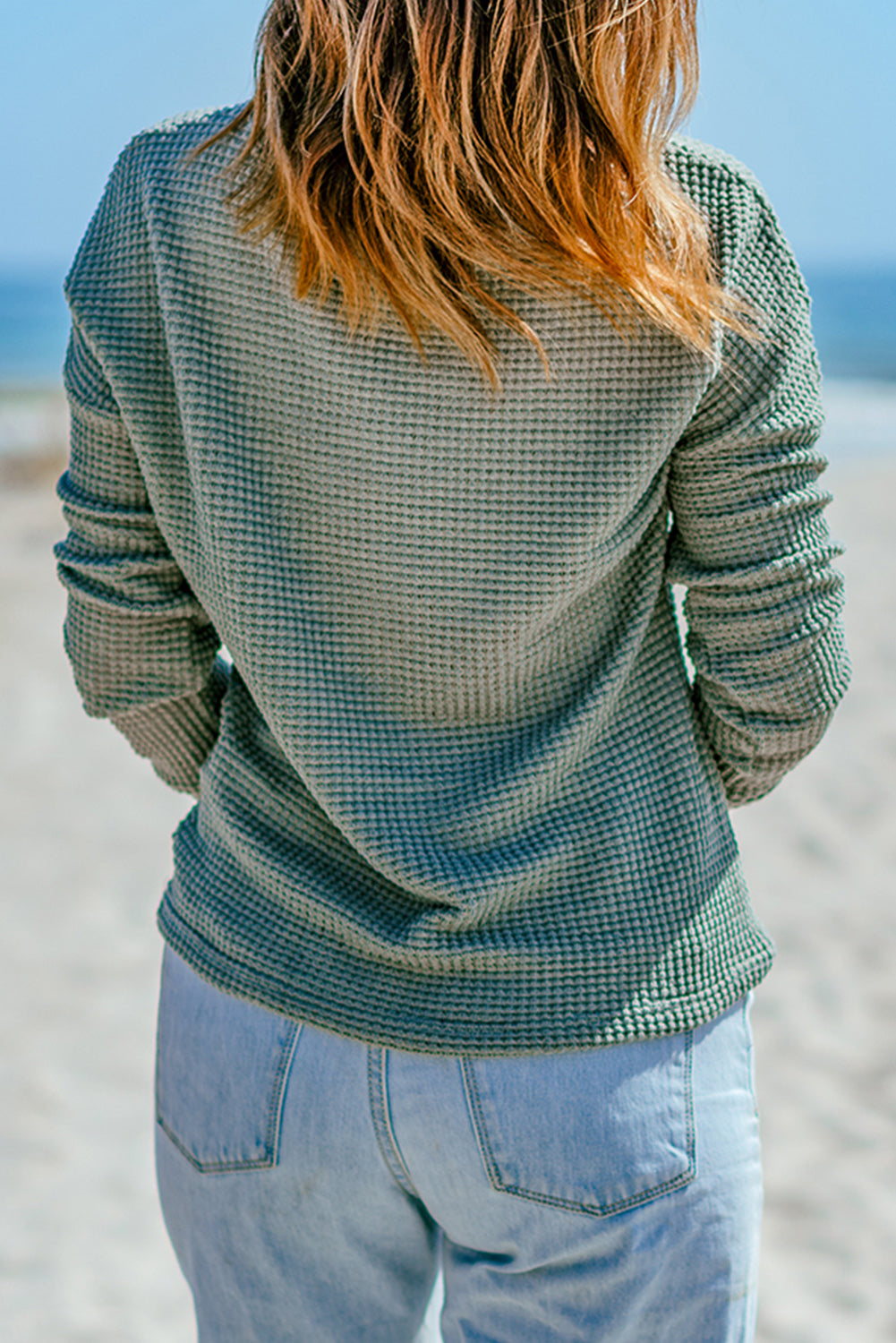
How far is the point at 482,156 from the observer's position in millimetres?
846

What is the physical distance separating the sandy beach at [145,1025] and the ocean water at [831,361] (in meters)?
5.84

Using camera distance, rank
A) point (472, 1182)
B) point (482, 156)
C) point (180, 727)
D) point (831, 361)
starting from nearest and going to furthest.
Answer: point (482, 156)
point (472, 1182)
point (180, 727)
point (831, 361)

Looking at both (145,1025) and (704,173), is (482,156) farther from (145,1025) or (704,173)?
(145,1025)

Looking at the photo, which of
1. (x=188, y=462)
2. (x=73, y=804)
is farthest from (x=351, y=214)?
(x=73, y=804)

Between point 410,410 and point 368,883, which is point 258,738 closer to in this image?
point 368,883

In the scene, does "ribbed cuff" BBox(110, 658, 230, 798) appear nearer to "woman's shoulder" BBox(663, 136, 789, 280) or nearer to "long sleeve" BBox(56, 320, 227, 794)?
"long sleeve" BBox(56, 320, 227, 794)

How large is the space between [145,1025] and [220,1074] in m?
1.92

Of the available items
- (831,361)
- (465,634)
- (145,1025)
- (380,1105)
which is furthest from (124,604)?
(831,361)

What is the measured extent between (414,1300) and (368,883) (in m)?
0.38

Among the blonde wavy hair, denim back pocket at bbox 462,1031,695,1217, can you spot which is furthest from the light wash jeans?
the blonde wavy hair

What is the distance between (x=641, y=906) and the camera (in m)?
0.99

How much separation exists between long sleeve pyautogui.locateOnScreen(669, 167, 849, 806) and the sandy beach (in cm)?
135

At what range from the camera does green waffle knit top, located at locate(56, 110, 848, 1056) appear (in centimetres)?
93

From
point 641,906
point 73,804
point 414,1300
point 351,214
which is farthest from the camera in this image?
point 73,804
